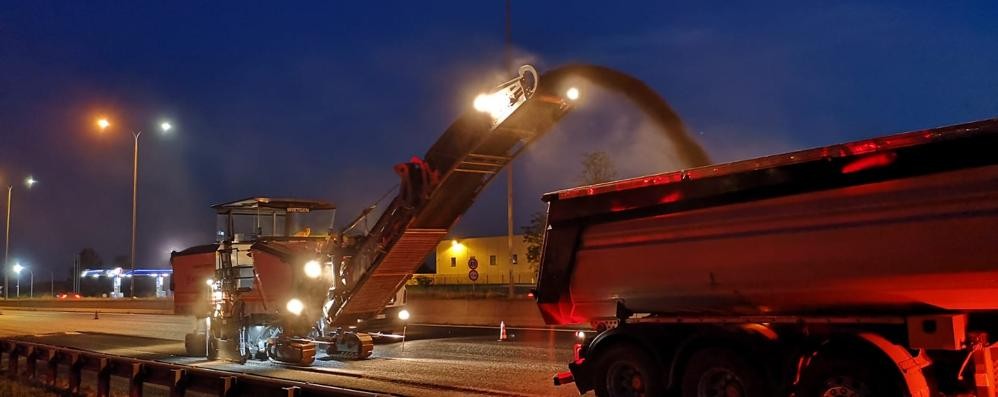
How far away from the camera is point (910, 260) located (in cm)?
714

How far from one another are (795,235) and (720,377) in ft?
5.15

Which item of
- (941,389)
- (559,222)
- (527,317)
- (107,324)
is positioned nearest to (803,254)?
(941,389)

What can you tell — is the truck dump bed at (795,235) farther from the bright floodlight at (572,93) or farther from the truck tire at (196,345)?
the truck tire at (196,345)

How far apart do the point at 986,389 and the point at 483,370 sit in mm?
8578

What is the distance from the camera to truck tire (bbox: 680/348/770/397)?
8070mm

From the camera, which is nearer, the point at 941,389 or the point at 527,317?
the point at 941,389

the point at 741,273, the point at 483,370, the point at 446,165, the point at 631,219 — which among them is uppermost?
the point at 446,165

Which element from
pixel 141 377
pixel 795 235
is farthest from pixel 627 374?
pixel 141 377

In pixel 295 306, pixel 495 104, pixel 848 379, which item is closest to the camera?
pixel 848 379

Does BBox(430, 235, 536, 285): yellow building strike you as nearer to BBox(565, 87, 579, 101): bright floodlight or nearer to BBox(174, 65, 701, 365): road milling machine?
BBox(174, 65, 701, 365): road milling machine

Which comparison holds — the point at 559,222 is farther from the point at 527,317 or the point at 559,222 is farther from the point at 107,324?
the point at 107,324

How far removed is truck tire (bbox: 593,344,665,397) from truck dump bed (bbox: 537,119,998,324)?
0.50m

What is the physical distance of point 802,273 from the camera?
791 centimetres

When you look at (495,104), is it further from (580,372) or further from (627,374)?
(627,374)
